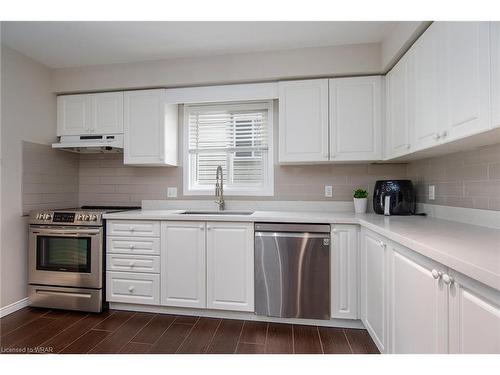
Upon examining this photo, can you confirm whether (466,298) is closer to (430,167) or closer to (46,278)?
(430,167)

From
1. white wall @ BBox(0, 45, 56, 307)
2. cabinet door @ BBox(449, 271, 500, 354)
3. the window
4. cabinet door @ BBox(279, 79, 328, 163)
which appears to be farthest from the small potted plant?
white wall @ BBox(0, 45, 56, 307)

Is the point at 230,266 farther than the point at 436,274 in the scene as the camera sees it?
Yes

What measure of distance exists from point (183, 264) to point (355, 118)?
2074 millimetres

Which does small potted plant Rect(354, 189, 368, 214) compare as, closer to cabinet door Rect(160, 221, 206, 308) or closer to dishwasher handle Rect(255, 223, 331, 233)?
dishwasher handle Rect(255, 223, 331, 233)

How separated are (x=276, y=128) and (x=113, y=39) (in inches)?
68.5

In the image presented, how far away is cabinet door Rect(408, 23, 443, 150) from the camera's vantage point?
1.59 metres

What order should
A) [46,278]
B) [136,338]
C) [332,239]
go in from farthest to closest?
[46,278] < [332,239] < [136,338]

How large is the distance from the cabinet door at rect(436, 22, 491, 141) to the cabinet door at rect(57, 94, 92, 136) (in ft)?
10.5

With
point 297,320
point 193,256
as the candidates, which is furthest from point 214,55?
point 297,320

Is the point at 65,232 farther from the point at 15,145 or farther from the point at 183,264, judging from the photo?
the point at 183,264

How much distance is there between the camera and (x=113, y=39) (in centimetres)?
237

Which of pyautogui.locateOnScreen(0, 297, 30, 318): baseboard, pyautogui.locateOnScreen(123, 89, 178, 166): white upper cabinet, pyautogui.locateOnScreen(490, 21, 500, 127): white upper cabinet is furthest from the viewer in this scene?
pyautogui.locateOnScreen(123, 89, 178, 166): white upper cabinet

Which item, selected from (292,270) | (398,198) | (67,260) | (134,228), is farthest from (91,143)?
(398,198)

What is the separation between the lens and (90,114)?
9.55 ft
